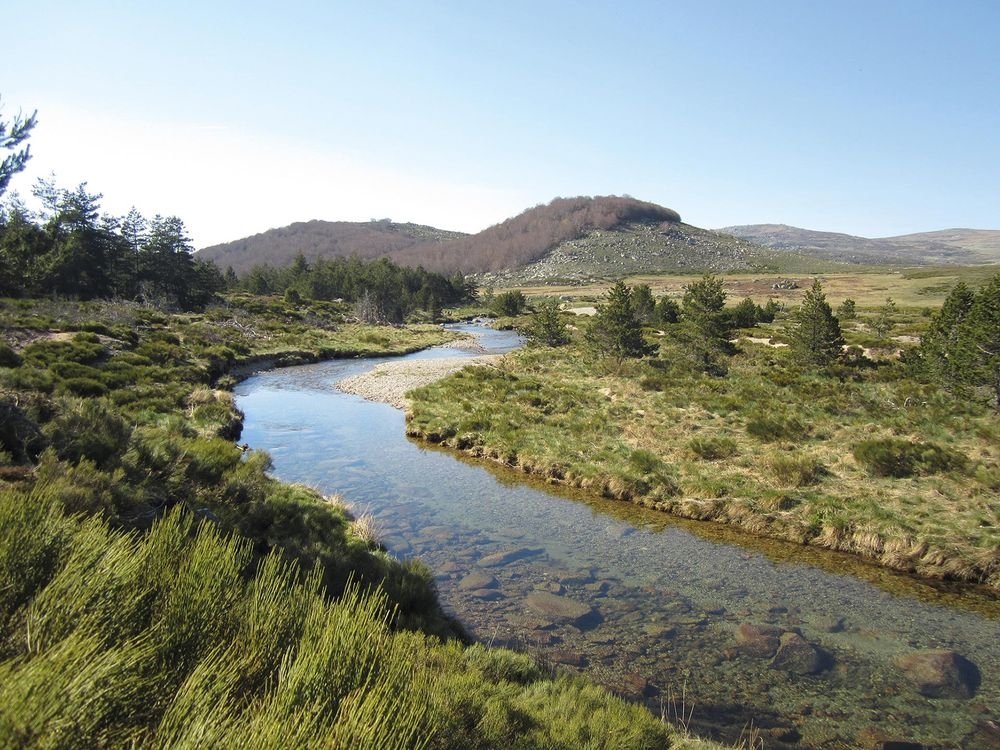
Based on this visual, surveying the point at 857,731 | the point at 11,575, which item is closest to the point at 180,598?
the point at 11,575

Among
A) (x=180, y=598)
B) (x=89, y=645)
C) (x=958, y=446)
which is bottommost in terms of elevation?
(x=958, y=446)

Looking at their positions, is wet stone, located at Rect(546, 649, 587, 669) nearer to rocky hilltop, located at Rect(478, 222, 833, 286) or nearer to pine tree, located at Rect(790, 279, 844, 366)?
pine tree, located at Rect(790, 279, 844, 366)

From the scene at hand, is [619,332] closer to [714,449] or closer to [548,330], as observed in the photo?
[548,330]

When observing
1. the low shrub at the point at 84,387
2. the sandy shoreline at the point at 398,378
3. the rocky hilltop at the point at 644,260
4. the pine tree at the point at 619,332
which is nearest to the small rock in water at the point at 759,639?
the sandy shoreline at the point at 398,378

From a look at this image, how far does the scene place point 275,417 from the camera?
76.5 ft

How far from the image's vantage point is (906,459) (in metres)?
14.7

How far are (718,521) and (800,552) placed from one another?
6.54ft

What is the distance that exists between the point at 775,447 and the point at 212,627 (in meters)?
16.9

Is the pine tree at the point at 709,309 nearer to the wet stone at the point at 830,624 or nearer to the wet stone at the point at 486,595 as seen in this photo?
the wet stone at the point at 830,624

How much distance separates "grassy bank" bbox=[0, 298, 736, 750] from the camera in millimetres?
2275

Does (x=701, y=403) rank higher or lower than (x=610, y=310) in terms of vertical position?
lower

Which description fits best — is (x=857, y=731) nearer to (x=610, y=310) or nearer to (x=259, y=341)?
(x=610, y=310)

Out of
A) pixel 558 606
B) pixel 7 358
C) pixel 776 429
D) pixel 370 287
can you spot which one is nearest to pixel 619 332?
pixel 776 429

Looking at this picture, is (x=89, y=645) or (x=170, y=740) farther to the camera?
(x=89, y=645)
